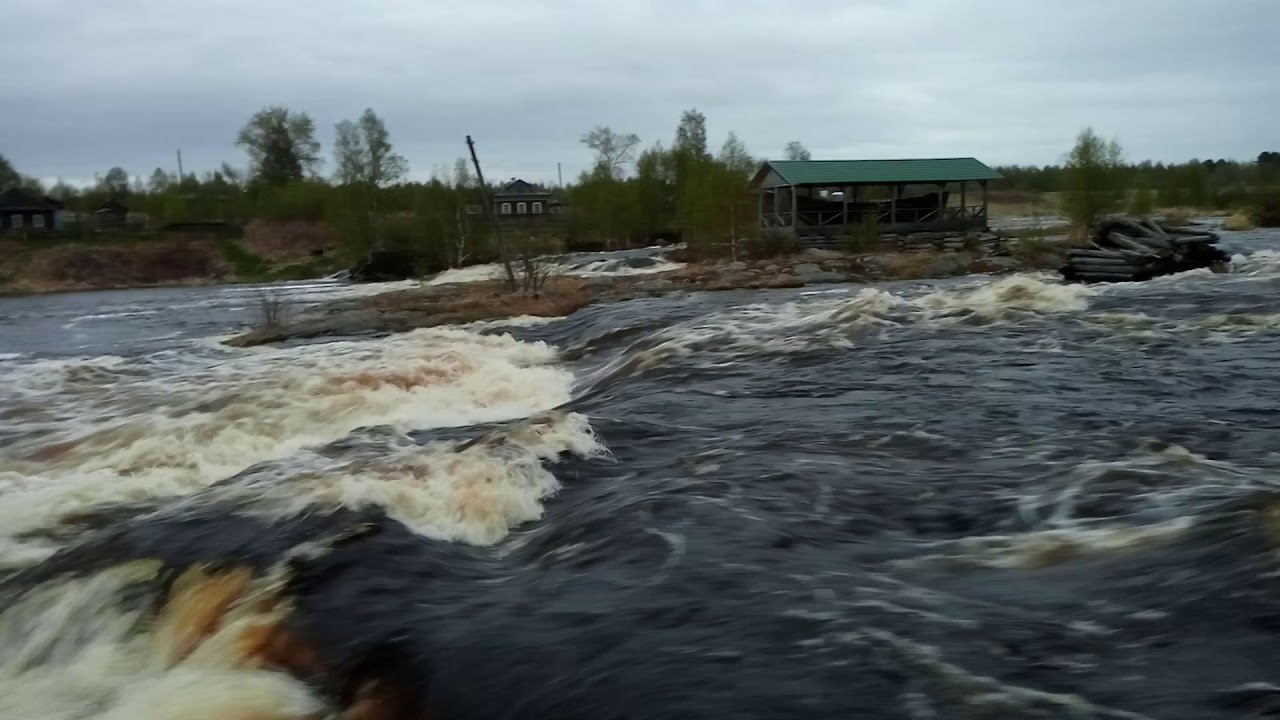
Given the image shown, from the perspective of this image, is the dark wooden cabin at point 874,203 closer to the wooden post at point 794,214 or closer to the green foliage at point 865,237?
the wooden post at point 794,214

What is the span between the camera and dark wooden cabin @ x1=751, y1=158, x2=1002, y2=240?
44938 millimetres

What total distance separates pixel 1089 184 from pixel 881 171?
8.58 meters

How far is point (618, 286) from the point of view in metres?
31.1

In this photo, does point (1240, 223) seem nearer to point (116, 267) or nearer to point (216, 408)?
point (216, 408)

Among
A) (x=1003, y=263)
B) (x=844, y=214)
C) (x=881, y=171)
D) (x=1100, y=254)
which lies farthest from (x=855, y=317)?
(x=881, y=171)

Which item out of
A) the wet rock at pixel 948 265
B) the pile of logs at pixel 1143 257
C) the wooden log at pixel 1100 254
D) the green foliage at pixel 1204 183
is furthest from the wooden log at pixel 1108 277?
the green foliage at pixel 1204 183

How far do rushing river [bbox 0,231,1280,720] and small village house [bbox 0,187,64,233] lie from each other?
234 ft

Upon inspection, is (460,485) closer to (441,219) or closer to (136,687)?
(136,687)

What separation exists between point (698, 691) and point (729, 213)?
45705mm

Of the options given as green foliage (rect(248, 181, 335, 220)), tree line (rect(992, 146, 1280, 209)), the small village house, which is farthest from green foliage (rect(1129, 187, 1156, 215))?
the small village house

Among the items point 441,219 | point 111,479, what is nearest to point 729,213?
point 441,219

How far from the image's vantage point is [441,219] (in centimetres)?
4844

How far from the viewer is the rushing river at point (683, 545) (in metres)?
4.53

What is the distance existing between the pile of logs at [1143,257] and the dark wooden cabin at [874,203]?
56.7ft
